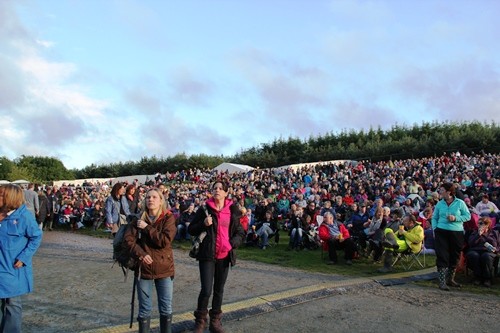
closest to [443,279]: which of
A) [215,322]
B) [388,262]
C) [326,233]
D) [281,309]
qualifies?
[388,262]

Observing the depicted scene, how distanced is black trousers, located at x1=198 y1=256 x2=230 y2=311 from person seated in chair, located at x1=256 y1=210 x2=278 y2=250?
7946mm

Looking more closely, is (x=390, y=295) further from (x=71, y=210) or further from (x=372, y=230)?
(x=71, y=210)

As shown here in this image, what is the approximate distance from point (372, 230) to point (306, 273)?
2.70m

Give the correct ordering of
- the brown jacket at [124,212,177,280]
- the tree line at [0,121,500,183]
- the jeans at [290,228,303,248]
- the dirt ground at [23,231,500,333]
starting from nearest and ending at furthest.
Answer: the brown jacket at [124,212,177,280], the dirt ground at [23,231,500,333], the jeans at [290,228,303,248], the tree line at [0,121,500,183]

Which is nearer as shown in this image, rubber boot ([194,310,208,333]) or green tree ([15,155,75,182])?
rubber boot ([194,310,208,333])

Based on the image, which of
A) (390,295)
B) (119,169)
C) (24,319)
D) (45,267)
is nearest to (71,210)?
(45,267)

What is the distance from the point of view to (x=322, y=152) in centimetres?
5341

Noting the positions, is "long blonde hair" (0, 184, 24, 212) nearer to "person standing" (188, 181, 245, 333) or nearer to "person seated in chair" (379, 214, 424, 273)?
"person standing" (188, 181, 245, 333)

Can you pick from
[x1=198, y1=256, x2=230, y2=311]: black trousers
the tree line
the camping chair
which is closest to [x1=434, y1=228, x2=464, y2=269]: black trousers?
the camping chair

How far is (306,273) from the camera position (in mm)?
8922

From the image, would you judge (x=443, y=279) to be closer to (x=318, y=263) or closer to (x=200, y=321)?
(x=318, y=263)

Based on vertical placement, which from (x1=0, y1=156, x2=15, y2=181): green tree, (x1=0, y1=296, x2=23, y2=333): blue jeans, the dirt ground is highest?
(x1=0, y1=156, x2=15, y2=181): green tree

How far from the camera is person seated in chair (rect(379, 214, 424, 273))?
9.21 metres

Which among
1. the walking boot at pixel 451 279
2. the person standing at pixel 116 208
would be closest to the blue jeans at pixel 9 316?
the person standing at pixel 116 208
